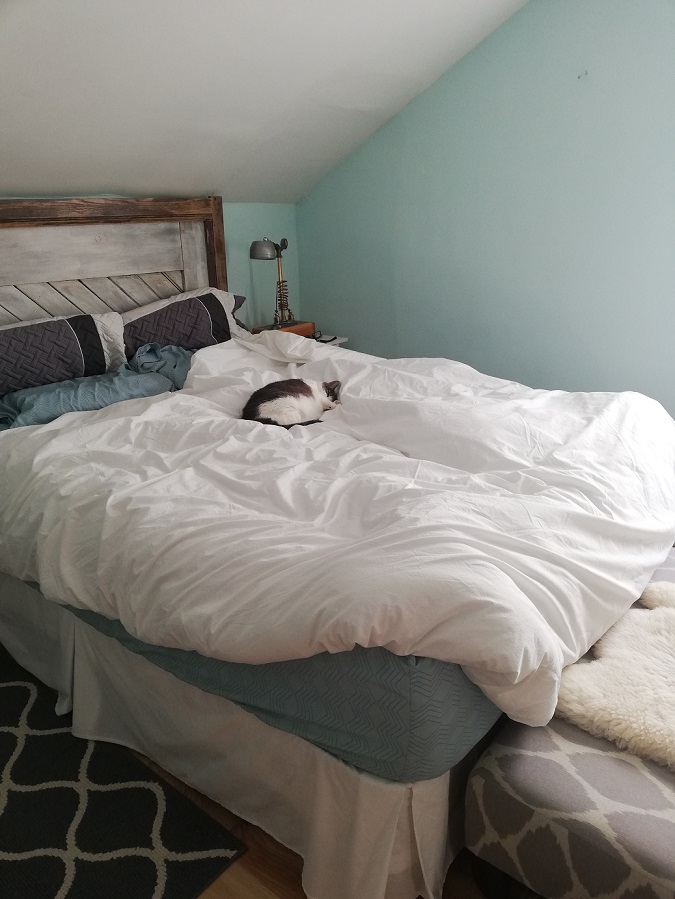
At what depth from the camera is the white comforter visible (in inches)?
48.4

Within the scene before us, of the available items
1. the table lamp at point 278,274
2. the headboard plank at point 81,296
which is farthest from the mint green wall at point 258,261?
the headboard plank at point 81,296

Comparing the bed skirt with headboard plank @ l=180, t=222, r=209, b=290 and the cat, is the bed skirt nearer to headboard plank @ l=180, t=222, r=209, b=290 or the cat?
the cat

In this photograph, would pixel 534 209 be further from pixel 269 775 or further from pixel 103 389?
pixel 269 775

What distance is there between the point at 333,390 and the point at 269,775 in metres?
1.35

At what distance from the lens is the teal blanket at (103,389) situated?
2379 millimetres

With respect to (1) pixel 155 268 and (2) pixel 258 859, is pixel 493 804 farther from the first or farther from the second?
(1) pixel 155 268

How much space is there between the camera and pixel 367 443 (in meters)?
2.11

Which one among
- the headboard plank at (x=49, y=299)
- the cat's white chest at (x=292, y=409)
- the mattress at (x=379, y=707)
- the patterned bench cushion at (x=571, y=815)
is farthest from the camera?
the headboard plank at (x=49, y=299)

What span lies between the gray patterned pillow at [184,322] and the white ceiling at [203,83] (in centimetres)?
52

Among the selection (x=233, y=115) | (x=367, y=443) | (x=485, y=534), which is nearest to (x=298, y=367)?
(x=367, y=443)

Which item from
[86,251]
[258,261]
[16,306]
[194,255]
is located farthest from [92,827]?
[258,261]

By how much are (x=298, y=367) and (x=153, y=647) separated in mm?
1467

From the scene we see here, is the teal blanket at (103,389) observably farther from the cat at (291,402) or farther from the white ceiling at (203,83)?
the white ceiling at (203,83)

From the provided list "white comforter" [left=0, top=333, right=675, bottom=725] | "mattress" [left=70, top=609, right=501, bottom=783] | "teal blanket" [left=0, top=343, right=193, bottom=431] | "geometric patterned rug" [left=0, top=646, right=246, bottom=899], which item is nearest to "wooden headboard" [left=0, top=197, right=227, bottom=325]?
"teal blanket" [left=0, top=343, right=193, bottom=431]
